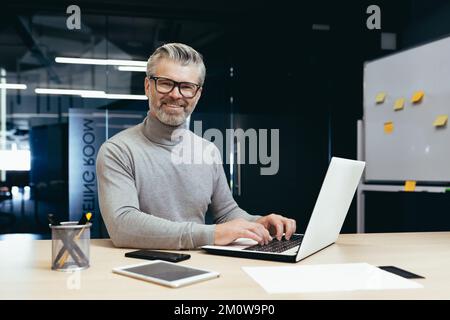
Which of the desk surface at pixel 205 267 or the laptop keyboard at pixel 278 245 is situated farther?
the laptop keyboard at pixel 278 245

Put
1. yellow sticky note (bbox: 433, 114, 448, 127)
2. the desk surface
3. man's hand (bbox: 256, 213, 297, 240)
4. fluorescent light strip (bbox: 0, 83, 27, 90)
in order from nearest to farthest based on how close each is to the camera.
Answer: the desk surface < man's hand (bbox: 256, 213, 297, 240) < yellow sticky note (bbox: 433, 114, 448, 127) < fluorescent light strip (bbox: 0, 83, 27, 90)

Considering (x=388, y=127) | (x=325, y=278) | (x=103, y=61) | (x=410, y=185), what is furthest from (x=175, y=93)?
(x=103, y=61)

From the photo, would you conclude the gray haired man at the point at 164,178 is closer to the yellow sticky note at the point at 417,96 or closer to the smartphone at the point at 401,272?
the smartphone at the point at 401,272

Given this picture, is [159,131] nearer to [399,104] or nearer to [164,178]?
[164,178]

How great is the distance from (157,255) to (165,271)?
0.59ft

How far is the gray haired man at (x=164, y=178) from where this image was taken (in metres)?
1.19

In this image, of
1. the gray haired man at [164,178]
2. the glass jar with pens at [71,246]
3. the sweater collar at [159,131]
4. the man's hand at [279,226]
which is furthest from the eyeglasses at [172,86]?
the glass jar with pens at [71,246]

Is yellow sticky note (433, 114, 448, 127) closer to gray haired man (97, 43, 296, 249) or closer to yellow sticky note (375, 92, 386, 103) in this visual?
yellow sticky note (375, 92, 386, 103)

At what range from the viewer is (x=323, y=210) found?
1.02 m

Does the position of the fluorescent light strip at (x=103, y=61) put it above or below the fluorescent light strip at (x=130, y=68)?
above

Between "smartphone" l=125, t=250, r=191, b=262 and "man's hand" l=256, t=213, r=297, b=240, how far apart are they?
0.33m

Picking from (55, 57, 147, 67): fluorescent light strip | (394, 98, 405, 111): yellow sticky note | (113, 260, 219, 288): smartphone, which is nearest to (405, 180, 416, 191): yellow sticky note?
(394, 98, 405, 111): yellow sticky note

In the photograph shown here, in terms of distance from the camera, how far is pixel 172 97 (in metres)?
1.51

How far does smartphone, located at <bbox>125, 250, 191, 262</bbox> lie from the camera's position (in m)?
1.02
